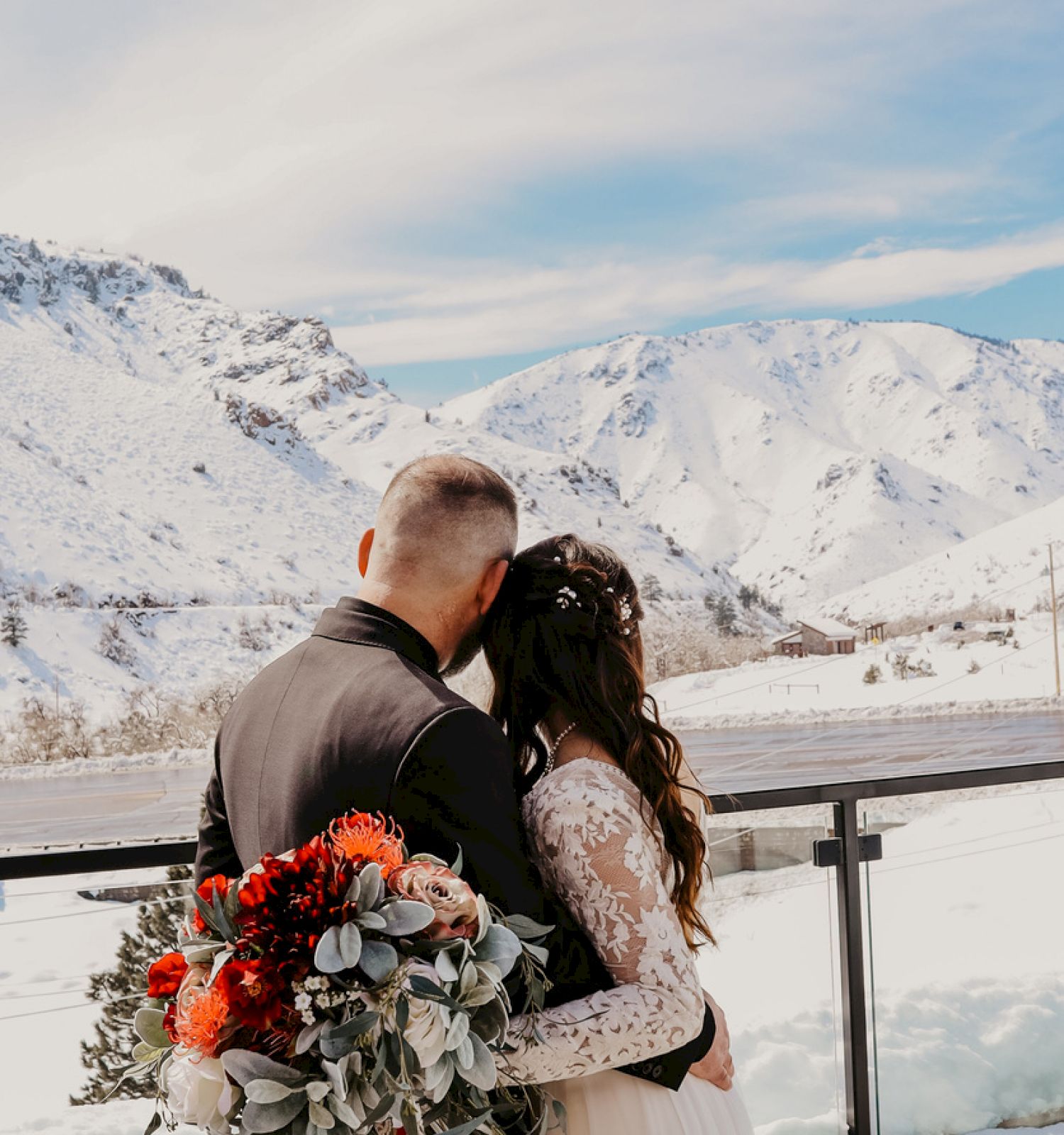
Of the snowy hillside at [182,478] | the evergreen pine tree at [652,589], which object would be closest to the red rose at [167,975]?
the snowy hillside at [182,478]

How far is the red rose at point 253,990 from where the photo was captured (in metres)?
0.85

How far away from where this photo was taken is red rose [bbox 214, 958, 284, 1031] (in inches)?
33.4

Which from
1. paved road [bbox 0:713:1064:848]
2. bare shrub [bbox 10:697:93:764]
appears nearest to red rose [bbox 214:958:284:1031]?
paved road [bbox 0:713:1064:848]

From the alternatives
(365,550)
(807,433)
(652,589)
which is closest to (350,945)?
(365,550)

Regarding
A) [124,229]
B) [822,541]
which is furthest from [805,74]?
[124,229]

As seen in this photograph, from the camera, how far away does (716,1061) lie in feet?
4.10

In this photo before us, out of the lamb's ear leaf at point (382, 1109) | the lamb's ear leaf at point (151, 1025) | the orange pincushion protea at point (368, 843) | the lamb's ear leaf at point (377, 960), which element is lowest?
the lamb's ear leaf at point (382, 1109)

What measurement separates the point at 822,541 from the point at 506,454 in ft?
75.2

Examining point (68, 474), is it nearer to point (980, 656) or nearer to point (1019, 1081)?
point (980, 656)

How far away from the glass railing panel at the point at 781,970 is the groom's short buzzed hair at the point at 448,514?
95cm

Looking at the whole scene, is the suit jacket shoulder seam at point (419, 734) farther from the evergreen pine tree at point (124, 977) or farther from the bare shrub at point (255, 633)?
the bare shrub at point (255, 633)

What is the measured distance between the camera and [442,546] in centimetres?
116

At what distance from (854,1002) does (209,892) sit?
1445 mm

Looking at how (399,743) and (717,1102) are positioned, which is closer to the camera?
(399,743)
